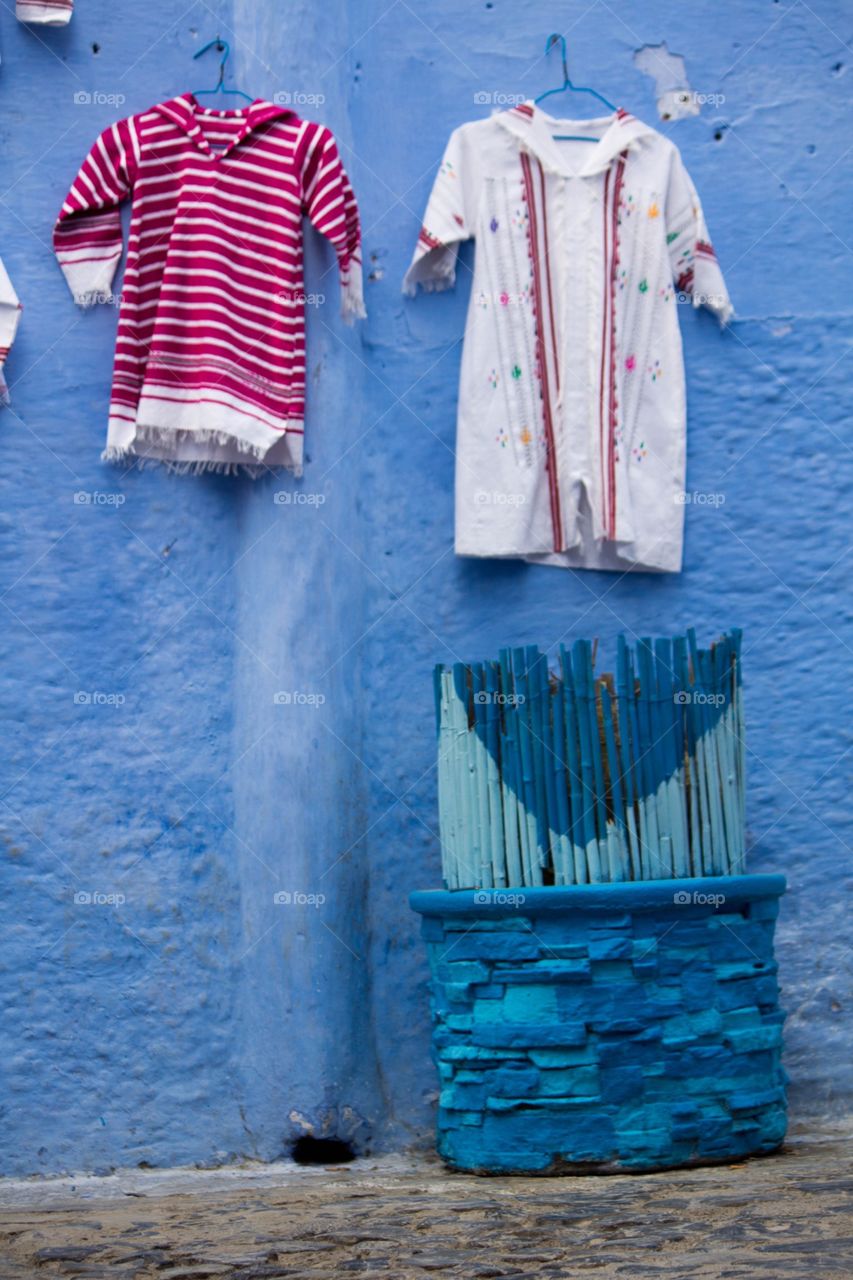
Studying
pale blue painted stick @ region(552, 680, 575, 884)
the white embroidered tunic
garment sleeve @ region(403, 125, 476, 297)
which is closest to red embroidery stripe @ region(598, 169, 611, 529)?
the white embroidered tunic

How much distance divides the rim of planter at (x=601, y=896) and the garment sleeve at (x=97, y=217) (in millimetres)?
1946

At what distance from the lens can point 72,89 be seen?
4.33 meters

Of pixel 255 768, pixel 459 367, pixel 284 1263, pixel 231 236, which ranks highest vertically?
pixel 231 236

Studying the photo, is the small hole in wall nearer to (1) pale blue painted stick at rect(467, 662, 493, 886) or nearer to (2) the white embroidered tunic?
(1) pale blue painted stick at rect(467, 662, 493, 886)

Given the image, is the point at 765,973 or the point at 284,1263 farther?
the point at 765,973

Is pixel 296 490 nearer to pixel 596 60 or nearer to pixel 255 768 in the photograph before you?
pixel 255 768

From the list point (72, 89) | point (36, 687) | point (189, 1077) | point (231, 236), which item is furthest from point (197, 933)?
point (72, 89)

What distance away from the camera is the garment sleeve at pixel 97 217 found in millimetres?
4215

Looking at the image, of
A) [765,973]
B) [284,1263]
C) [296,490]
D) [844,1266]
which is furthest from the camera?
[296,490]

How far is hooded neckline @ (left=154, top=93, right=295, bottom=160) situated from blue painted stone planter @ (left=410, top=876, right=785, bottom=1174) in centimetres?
212

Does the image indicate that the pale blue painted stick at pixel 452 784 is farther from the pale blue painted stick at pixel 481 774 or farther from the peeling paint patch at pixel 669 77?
the peeling paint patch at pixel 669 77

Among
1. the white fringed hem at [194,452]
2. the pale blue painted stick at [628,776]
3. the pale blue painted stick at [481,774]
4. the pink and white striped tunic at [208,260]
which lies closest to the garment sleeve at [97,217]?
the pink and white striped tunic at [208,260]

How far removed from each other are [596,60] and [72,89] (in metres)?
1.47

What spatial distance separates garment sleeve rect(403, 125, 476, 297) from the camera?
14.0 feet
